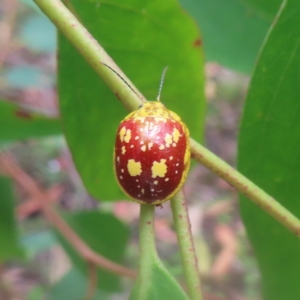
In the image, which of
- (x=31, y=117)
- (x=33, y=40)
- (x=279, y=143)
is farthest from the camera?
(x=33, y=40)

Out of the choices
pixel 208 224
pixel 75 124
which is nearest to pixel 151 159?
pixel 75 124

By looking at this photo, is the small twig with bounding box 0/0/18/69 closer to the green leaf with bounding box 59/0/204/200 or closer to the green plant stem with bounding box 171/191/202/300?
the green leaf with bounding box 59/0/204/200

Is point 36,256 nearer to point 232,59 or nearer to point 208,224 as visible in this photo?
point 208,224

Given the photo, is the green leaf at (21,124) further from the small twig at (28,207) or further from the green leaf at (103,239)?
the small twig at (28,207)

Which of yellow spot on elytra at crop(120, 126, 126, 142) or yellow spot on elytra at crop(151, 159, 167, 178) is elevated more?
yellow spot on elytra at crop(120, 126, 126, 142)

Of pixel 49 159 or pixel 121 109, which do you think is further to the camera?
pixel 49 159

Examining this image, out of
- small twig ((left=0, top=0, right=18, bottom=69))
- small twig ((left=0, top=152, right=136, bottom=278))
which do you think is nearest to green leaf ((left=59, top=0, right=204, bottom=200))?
small twig ((left=0, top=152, right=136, bottom=278))
